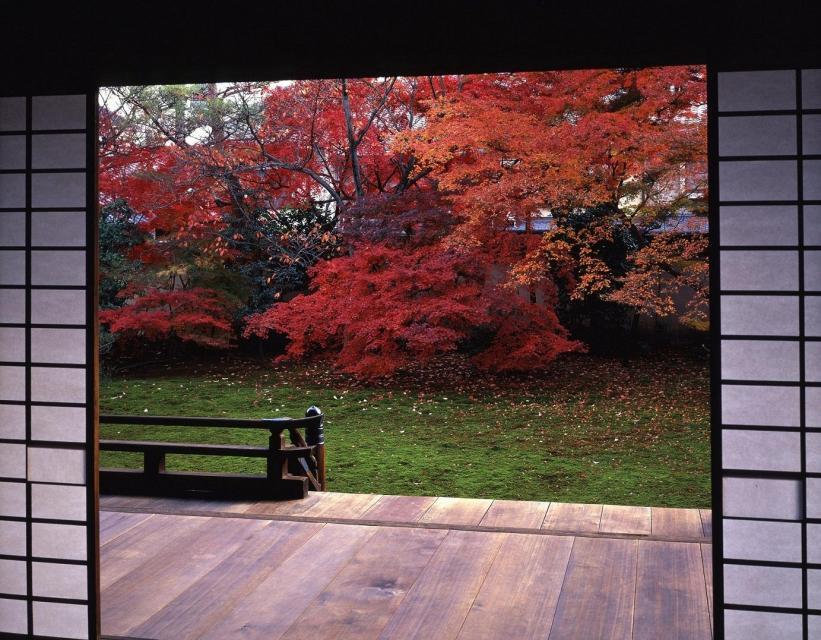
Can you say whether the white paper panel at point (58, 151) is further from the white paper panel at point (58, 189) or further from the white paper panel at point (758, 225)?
the white paper panel at point (758, 225)

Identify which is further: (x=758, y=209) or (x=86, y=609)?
(x=86, y=609)

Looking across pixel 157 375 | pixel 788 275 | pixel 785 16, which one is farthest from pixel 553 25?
pixel 157 375

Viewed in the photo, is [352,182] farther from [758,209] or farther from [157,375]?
[758,209]

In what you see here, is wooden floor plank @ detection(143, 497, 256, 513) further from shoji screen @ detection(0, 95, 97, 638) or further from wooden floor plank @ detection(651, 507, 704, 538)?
wooden floor plank @ detection(651, 507, 704, 538)

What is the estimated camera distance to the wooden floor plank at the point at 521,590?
349 cm

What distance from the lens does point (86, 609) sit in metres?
3.00

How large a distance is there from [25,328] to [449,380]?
9361mm

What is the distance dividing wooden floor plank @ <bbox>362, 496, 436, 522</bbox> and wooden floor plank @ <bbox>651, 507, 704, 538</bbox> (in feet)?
4.57

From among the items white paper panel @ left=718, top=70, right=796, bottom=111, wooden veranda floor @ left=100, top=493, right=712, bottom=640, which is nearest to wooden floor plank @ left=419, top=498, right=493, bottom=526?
wooden veranda floor @ left=100, top=493, right=712, bottom=640

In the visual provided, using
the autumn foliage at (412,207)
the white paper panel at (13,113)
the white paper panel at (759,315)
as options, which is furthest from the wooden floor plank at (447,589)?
the autumn foliage at (412,207)

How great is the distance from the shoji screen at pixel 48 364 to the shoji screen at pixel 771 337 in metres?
2.08

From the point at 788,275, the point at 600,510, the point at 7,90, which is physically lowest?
the point at 600,510

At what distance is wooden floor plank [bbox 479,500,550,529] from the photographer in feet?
16.5

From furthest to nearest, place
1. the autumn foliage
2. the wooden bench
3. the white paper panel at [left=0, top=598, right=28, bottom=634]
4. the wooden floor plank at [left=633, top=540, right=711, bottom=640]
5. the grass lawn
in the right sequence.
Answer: the autumn foliage < the grass lawn < the wooden bench < the wooden floor plank at [left=633, top=540, right=711, bottom=640] < the white paper panel at [left=0, top=598, right=28, bottom=634]
